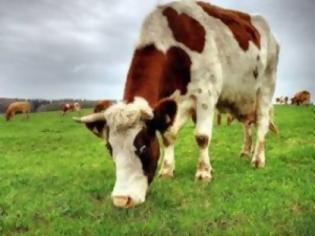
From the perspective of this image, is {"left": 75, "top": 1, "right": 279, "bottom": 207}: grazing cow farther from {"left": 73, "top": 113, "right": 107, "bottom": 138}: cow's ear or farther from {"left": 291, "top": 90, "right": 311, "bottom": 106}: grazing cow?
{"left": 291, "top": 90, "right": 311, "bottom": 106}: grazing cow

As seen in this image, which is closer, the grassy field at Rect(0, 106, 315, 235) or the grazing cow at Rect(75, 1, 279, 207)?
the grassy field at Rect(0, 106, 315, 235)

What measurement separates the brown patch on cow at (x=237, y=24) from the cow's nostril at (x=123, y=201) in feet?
20.0

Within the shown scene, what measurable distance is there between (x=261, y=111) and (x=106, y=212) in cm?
773

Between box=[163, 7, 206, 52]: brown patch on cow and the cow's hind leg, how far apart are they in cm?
115

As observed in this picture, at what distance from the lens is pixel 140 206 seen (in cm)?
992

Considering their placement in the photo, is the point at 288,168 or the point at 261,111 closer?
the point at 288,168

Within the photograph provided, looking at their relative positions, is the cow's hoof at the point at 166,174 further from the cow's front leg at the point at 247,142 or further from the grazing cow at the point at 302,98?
the grazing cow at the point at 302,98

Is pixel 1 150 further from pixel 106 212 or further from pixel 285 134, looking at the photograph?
pixel 106 212

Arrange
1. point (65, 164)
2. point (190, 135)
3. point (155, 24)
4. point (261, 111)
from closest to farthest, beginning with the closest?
1. point (155, 24)
2. point (261, 111)
3. point (65, 164)
4. point (190, 135)

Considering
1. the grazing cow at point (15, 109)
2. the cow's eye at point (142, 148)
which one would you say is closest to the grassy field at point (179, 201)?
the cow's eye at point (142, 148)

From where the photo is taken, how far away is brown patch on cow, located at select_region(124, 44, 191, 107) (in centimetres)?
→ 1077

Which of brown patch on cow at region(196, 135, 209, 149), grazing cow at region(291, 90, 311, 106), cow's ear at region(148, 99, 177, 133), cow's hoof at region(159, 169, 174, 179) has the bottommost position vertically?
cow's hoof at region(159, 169, 174, 179)

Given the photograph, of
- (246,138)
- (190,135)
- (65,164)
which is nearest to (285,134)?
(190,135)

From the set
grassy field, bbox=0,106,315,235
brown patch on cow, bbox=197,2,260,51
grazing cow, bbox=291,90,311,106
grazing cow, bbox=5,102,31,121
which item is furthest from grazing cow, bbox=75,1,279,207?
grazing cow, bbox=291,90,311,106
